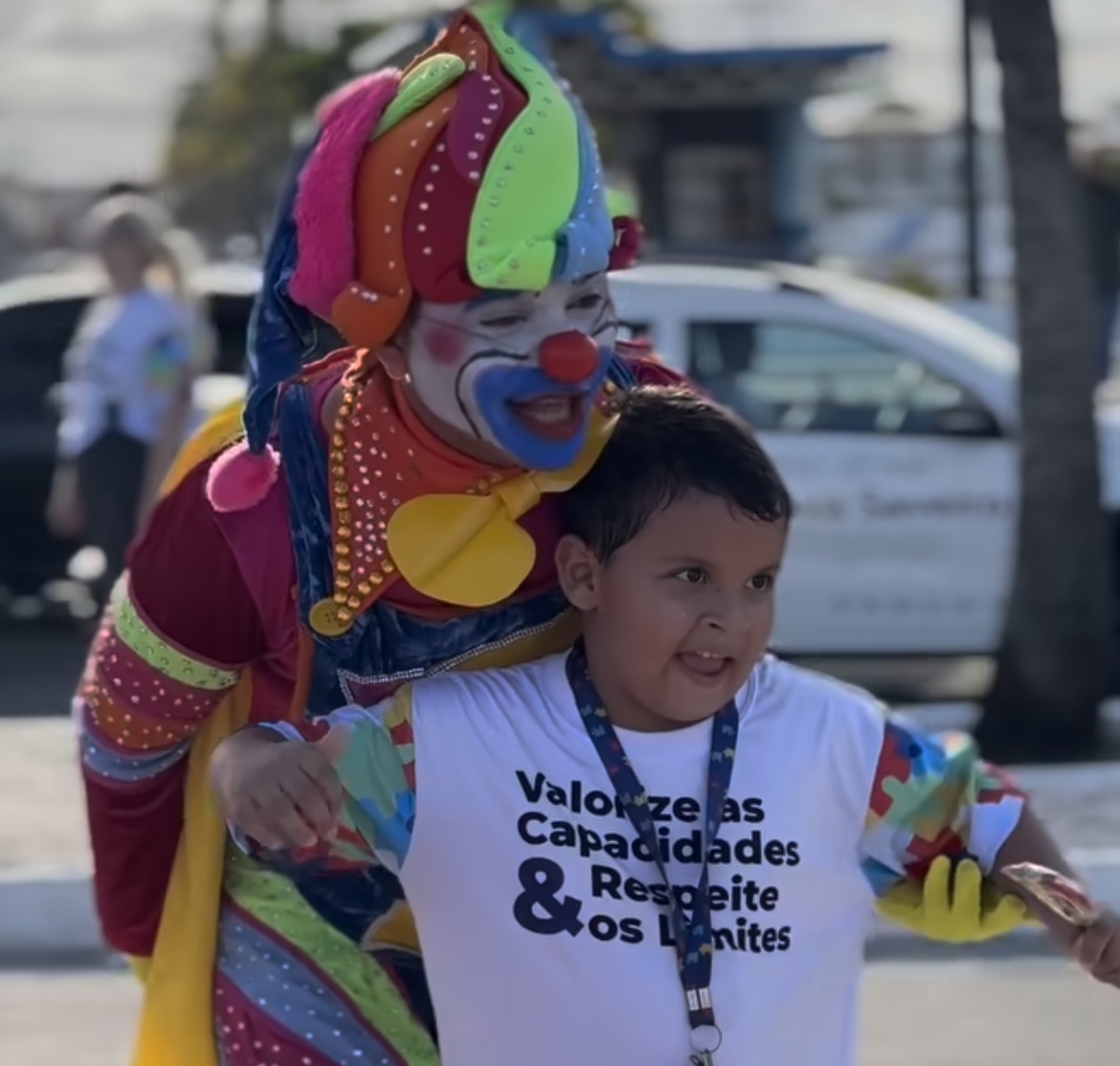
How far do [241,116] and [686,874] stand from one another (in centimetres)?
4193

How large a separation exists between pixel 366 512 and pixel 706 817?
42 cm

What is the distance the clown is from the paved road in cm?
310

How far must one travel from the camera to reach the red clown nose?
7.13 feet

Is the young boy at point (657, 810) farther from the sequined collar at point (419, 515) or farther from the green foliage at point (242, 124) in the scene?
the green foliage at point (242, 124)

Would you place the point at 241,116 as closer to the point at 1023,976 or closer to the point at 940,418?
the point at 940,418

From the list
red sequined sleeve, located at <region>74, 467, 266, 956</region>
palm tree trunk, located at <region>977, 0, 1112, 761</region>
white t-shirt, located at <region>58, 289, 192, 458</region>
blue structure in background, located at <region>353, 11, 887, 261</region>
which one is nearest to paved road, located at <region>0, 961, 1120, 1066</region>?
palm tree trunk, located at <region>977, 0, 1112, 761</region>

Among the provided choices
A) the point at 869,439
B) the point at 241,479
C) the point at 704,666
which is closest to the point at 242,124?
the point at 869,439

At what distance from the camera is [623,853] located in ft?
7.05

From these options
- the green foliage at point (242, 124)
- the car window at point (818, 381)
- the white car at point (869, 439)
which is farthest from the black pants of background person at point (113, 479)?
the green foliage at point (242, 124)

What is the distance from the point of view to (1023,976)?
A: 580cm

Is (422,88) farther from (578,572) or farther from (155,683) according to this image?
(155,683)

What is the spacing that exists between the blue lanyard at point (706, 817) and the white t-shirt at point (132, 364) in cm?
Answer: 632

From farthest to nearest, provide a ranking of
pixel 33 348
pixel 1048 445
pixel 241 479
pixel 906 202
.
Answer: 1. pixel 906 202
2. pixel 33 348
3. pixel 1048 445
4. pixel 241 479

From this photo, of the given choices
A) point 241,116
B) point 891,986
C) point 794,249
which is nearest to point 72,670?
point 891,986
